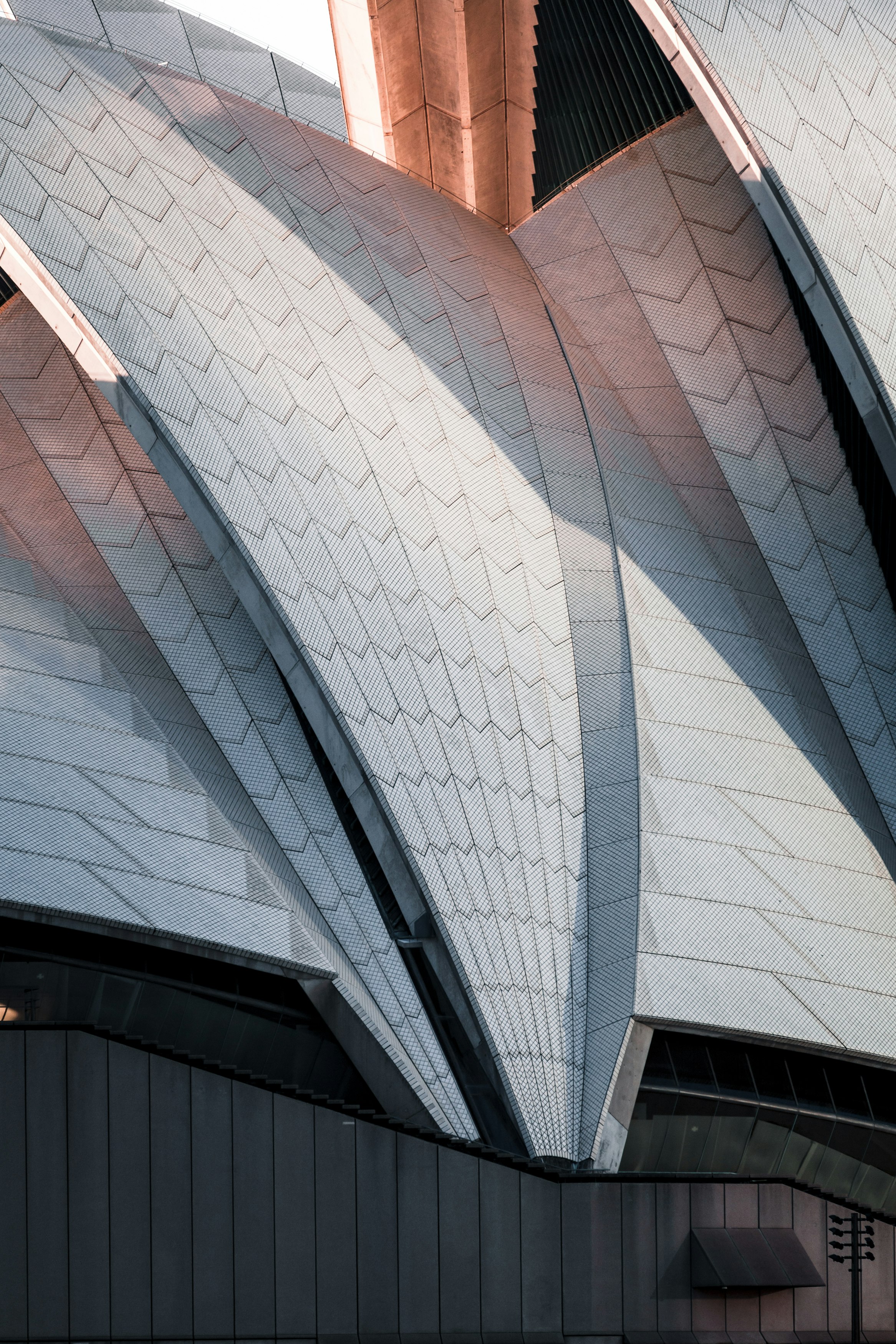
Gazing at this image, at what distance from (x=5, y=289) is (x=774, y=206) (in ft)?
38.5

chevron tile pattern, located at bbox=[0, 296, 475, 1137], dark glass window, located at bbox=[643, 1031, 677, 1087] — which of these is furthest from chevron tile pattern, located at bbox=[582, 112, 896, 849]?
chevron tile pattern, located at bbox=[0, 296, 475, 1137]

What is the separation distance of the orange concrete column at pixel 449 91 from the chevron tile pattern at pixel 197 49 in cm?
85

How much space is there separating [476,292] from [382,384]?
333cm

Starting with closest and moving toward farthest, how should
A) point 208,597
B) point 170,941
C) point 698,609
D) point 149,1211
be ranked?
1. point 149,1211
2. point 170,941
3. point 208,597
4. point 698,609

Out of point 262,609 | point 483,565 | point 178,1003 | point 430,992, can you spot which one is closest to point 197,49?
point 483,565

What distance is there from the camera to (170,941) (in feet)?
50.9

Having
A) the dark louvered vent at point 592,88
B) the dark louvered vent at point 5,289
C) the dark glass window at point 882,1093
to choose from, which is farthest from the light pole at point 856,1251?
the dark louvered vent at point 5,289

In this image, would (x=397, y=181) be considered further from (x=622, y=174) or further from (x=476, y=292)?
(x=622, y=174)

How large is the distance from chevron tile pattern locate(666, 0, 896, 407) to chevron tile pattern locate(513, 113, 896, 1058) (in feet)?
5.24

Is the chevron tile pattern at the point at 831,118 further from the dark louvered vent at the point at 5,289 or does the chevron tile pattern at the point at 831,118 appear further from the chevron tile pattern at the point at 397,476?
the dark louvered vent at the point at 5,289

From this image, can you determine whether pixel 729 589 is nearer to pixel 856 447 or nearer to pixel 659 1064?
pixel 856 447

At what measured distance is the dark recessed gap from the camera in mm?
15891

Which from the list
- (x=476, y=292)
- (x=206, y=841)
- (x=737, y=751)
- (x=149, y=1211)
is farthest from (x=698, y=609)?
(x=149, y=1211)

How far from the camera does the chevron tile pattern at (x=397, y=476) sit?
16.9 meters
